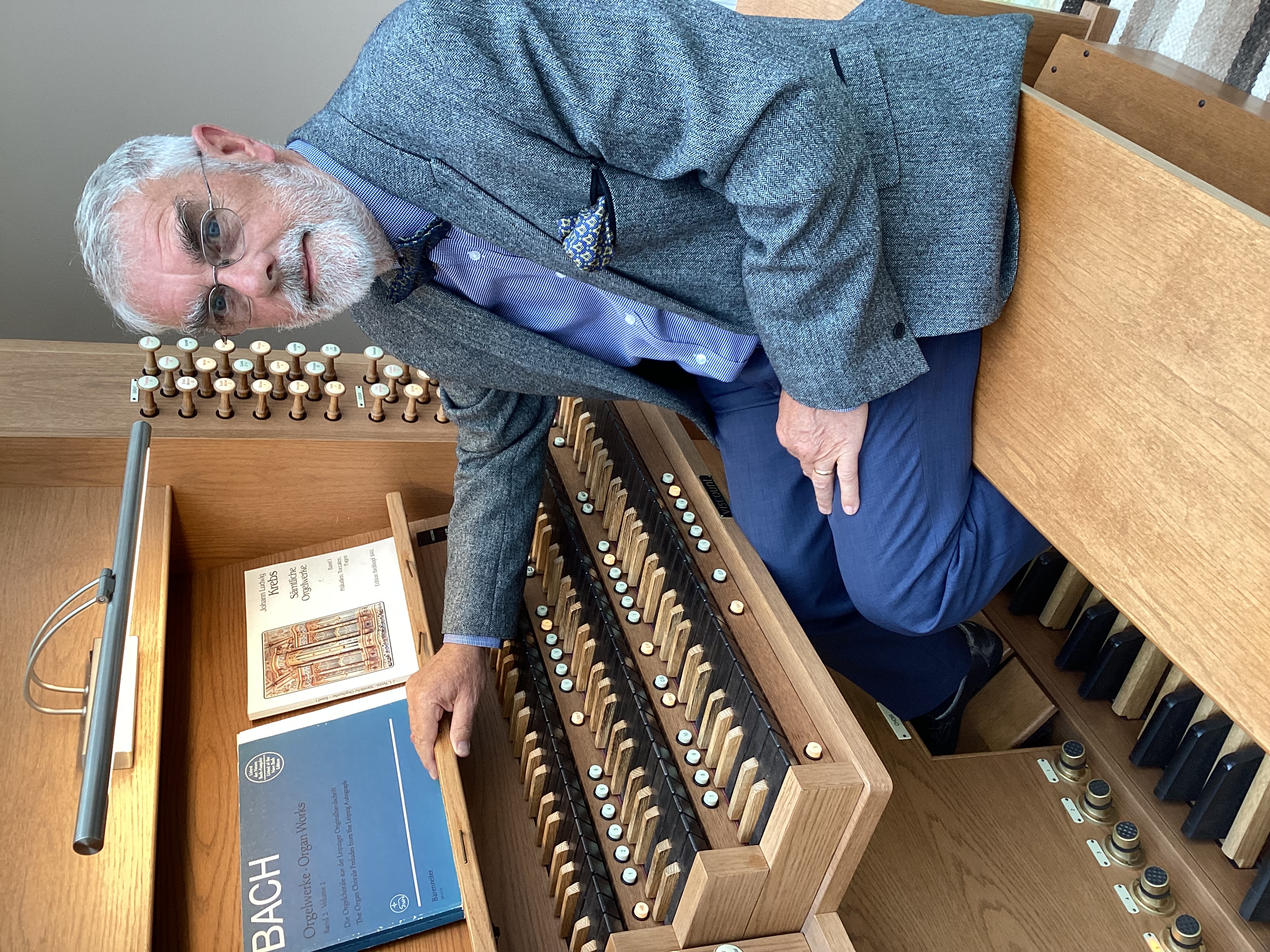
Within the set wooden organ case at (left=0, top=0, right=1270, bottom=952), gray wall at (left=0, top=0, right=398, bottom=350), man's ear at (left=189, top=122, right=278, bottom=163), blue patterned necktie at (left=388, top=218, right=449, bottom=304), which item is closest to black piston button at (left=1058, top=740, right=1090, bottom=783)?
wooden organ case at (left=0, top=0, right=1270, bottom=952)

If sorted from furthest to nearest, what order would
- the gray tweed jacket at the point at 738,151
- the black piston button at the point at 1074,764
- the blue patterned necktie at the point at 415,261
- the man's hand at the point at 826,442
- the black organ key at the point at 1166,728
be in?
the black piston button at the point at 1074,764, the black organ key at the point at 1166,728, the man's hand at the point at 826,442, the blue patterned necktie at the point at 415,261, the gray tweed jacket at the point at 738,151

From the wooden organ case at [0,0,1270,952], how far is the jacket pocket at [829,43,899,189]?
0.53ft

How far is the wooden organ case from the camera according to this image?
1007mm

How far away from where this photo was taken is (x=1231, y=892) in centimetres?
158

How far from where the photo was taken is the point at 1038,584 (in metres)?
2.03

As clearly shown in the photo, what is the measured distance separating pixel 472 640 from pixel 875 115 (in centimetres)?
93

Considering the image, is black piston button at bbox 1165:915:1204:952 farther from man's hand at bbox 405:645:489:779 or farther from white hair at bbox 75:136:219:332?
white hair at bbox 75:136:219:332

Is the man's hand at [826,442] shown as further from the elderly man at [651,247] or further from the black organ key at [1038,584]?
the black organ key at [1038,584]

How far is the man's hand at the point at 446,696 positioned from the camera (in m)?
1.42

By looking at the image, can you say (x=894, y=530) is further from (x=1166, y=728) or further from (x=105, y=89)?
(x=105, y=89)

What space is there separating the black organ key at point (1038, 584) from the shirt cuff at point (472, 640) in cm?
111

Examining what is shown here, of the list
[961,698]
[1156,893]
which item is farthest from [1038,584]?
[1156,893]

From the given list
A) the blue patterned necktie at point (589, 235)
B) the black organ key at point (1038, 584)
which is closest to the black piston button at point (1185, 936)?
the black organ key at point (1038, 584)

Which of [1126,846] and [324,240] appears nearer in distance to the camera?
[324,240]
